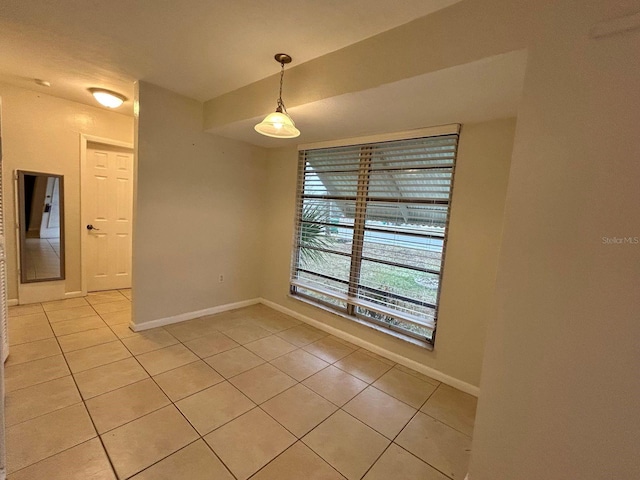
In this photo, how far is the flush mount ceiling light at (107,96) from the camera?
298cm

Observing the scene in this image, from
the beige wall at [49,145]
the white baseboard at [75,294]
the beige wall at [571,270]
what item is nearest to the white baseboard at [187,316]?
the white baseboard at [75,294]

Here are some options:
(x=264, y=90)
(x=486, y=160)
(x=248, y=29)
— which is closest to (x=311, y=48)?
(x=248, y=29)

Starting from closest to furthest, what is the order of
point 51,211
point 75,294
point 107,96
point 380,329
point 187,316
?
1. point 380,329
2. point 107,96
3. point 187,316
4. point 51,211
5. point 75,294

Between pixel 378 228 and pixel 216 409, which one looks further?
pixel 378 228

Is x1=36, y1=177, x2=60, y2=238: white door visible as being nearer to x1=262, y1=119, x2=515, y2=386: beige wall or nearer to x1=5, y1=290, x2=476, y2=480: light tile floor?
x1=5, y1=290, x2=476, y2=480: light tile floor

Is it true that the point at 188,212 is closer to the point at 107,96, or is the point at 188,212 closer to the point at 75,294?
the point at 107,96

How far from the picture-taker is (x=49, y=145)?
11.1ft

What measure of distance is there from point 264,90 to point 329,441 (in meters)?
2.76

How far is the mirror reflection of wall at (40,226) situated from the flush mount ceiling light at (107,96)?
4.03ft

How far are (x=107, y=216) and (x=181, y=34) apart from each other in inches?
128

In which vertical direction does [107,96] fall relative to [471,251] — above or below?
above

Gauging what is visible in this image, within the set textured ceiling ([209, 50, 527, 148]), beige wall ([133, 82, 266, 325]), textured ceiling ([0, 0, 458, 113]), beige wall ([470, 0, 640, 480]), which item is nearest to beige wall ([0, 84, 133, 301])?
textured ceiling ([0, 0, 458, 113])

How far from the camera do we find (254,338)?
118 inches

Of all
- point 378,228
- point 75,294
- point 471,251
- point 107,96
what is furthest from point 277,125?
point 75,294
